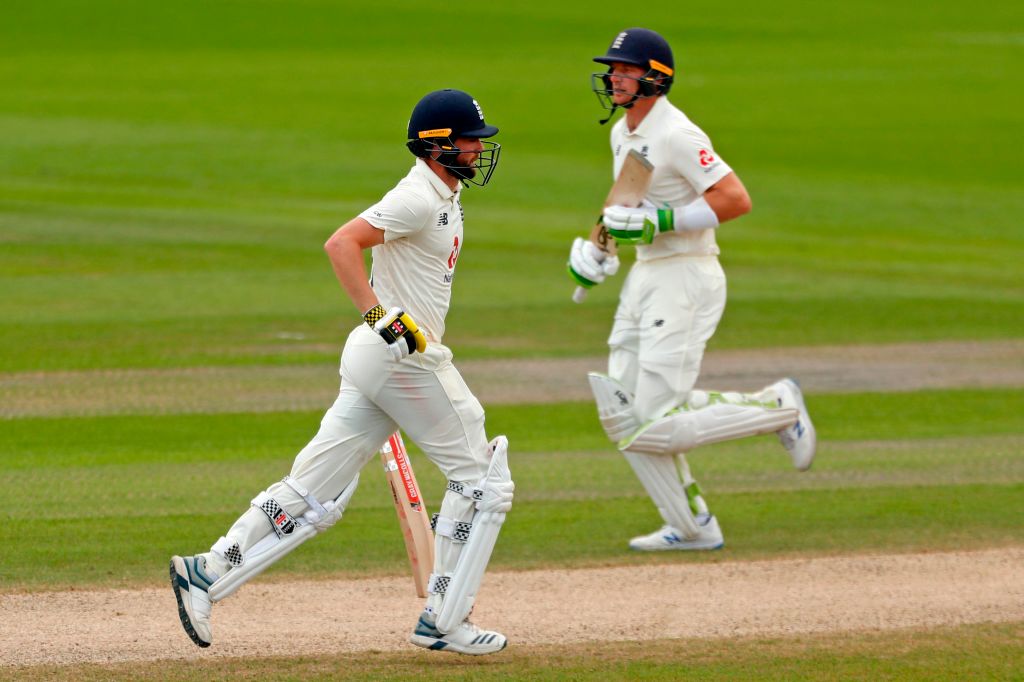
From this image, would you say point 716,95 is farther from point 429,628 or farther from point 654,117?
point 429,628

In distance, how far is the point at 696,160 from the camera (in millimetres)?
7410

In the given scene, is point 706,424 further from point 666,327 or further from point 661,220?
point 661,220

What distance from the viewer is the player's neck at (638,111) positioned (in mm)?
7559

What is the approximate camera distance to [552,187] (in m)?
23.1

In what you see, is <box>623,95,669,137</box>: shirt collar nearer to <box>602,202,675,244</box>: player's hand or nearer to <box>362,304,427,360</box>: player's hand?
<box>602,202,675,244</box>: player's hand

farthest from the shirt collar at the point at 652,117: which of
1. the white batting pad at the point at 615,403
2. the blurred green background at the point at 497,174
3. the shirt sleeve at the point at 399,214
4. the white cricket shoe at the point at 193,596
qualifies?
the blurred green background at the point at 497,174

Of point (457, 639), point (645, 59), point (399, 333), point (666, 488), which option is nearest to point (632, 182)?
point (645, 59)

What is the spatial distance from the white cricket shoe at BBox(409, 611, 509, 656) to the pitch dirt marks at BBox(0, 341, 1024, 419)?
462 centimetres

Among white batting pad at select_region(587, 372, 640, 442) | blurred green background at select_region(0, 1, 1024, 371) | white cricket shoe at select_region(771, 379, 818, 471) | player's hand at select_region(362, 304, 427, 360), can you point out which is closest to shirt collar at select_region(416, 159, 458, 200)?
player's hand at select_region(362, 304, 427, 360)

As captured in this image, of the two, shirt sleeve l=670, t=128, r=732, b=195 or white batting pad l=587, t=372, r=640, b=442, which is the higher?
shirt sleeve l=670, t=128, r=732, b=195

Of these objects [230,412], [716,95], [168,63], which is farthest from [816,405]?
[168,63]

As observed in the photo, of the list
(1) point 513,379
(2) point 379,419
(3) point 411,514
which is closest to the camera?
(2) point 379,419

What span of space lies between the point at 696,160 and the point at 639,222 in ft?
1.30

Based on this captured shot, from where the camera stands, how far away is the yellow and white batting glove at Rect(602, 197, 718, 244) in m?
7.36
